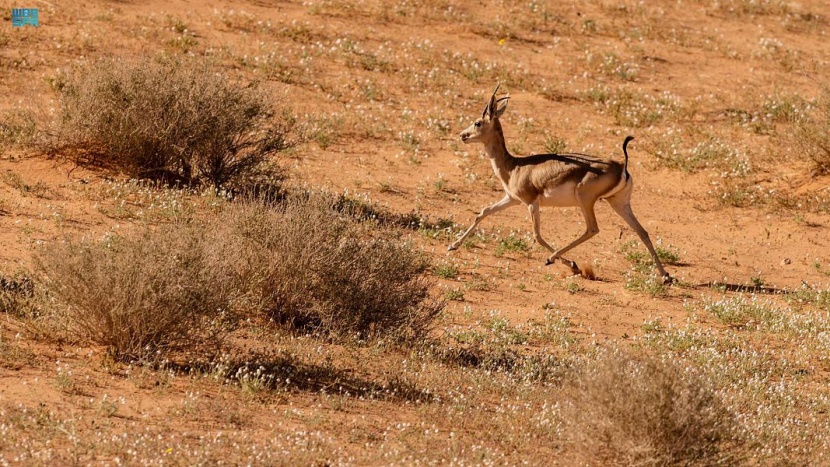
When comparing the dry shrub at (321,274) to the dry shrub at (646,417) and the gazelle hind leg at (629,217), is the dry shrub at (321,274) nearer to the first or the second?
the dry shrub at (646,417)

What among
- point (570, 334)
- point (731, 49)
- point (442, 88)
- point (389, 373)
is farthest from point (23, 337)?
point (731, 49)

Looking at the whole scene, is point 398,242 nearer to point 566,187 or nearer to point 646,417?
point 566,187

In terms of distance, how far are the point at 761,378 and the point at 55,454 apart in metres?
6.75

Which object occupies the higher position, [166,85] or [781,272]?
[166,85]

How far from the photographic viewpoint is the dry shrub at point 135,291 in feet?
30.8

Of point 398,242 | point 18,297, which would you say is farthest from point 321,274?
point 18,297

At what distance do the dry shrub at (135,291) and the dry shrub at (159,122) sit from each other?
5134 mm

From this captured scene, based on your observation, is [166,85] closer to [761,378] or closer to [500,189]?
[500,189]

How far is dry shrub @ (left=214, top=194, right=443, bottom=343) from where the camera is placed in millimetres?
10922

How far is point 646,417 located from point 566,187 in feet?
21.8

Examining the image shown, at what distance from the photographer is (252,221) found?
11.2m

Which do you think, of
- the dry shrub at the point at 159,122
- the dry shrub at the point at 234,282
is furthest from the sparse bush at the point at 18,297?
the dry shrub at the point at 159,122

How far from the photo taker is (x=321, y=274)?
11.0m

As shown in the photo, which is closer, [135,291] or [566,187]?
[135,291]
